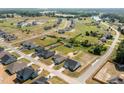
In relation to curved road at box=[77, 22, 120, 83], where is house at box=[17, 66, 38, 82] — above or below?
above

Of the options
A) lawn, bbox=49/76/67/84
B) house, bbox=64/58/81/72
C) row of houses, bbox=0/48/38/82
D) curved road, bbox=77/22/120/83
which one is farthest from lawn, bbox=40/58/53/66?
curved road, bbox=77/22/120/83

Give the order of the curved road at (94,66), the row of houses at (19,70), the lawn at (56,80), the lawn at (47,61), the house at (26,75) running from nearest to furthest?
the lawn at (56,80) < the house at (26,75) < the row of houses at (19,70) < the curved road at (94,66) < the lawn at (47,61)

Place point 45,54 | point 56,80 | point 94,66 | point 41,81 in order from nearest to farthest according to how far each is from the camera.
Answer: point 41,81 < point 56,80 < point 94,66 < point 45,54

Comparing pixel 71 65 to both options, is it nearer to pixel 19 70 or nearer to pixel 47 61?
pixel 47 61

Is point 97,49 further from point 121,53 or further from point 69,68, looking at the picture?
point 69,68

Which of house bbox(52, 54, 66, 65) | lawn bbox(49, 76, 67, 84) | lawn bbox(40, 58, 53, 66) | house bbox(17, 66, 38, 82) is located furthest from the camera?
lawn bbox(40, 58, 53, 66)

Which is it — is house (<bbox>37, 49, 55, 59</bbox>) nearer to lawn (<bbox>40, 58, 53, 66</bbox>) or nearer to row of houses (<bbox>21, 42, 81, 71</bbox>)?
row of houses (<bbox>21, 42, 81, 71</bbox>)

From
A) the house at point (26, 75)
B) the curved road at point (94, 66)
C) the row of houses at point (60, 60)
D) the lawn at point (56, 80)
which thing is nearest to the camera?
the lawn at point (56, 80)

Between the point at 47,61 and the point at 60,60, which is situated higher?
the point at 60,60

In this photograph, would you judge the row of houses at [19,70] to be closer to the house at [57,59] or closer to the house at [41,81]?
the house at [41,81]

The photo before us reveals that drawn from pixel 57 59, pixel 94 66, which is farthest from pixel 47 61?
pixel 94 66

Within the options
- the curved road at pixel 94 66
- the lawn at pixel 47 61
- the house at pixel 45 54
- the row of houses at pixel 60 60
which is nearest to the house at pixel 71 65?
the row of houses at pixel 60 60

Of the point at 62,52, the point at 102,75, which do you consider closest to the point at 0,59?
the point at 62,52
